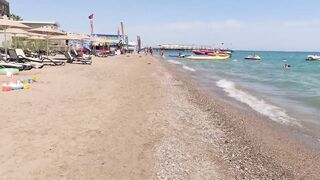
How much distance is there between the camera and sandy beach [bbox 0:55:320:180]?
5832 millimetres

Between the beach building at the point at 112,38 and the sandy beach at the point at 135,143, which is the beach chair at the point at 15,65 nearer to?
the sandy beach at the point at 135,143

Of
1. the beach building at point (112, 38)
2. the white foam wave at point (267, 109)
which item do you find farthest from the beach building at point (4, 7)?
the white foam wave at point (267, 109)

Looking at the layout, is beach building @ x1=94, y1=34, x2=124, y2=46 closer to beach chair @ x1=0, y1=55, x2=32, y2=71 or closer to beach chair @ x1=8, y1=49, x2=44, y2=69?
beach chair @ x1=8, y1=49, x2=44, y2=69

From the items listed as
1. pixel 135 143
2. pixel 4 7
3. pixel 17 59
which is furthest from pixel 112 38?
pixel 135 143

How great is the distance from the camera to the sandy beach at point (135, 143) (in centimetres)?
583

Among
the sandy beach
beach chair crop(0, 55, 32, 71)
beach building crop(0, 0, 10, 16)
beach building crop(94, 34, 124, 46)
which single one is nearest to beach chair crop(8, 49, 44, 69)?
beach chair crop(0, 55, 32, 71)

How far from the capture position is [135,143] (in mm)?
7254

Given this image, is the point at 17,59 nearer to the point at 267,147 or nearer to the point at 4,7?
the point at 267,147

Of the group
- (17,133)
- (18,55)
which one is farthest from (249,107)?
(18,55)

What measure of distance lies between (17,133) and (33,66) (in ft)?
48.0

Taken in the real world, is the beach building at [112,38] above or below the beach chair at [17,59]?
above

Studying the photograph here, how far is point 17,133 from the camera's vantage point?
714cm

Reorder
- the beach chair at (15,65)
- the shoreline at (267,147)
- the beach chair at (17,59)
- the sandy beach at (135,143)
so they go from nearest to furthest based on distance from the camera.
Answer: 1. the sandy beach at (135,143)
2. the shoreline at (267,147)
3. the beach chair at (15,65)
4. the beach chair at (17,59)

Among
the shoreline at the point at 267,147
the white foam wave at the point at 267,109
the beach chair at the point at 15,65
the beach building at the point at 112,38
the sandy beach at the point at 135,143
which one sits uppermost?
the beach building at the point at 112,38
